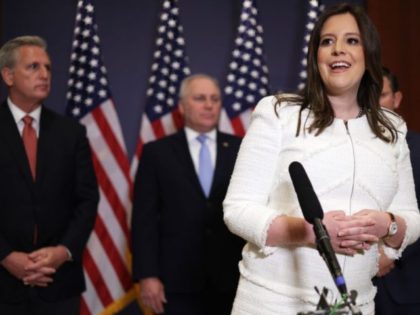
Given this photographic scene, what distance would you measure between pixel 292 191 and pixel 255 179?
4.4 inches

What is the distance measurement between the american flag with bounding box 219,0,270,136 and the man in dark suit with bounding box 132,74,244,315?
67 cm

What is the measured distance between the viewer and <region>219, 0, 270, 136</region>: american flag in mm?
4652

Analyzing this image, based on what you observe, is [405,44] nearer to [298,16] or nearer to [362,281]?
[298,16]

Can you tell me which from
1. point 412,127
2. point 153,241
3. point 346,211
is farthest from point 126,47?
point 346,211

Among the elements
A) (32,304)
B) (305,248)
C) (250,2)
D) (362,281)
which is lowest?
(32,304)

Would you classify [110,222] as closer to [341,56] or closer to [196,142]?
[196,142]

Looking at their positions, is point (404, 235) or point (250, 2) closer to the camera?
point (404, 235)

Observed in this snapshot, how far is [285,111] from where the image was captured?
196 centimetres

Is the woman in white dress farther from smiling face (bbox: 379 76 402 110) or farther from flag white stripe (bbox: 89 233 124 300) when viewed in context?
flag white stripe (bbox: 89 233 124 300)

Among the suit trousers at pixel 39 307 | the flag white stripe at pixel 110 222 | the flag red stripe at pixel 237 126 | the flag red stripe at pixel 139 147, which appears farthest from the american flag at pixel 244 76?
the suit trousers at pixel 39 307

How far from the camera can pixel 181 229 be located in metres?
3.88

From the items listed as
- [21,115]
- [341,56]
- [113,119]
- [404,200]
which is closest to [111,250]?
[113,119]

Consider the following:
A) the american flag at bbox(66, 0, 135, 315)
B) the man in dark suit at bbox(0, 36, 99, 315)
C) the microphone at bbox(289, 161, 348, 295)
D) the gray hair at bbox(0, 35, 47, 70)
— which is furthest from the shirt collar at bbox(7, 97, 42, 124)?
the microphone at bbox(289, 161, 348, 295)

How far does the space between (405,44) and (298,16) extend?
83 cm
